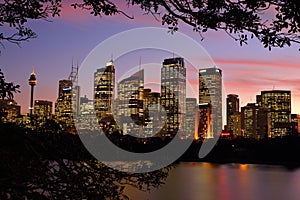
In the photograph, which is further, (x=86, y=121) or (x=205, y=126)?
(x=205, y=126)

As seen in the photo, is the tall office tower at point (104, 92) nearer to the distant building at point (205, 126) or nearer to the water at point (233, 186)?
the water at point (233, 186)

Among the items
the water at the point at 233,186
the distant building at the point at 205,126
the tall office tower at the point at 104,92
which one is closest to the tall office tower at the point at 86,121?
the tall office tower at the point at 104,92

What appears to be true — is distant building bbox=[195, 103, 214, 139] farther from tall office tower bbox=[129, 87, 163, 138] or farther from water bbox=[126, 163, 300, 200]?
tall office tower bbox=[129, 87, 163, 138]

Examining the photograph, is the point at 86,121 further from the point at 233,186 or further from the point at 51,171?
the point at 233,186

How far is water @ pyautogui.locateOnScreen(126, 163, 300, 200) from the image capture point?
25453 millimetres

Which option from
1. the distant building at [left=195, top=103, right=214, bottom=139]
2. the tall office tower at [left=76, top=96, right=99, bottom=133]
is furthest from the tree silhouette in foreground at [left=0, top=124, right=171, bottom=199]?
the distant building at [left=195, top=103, right=214, bottom=139]

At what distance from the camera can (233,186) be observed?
30781mm

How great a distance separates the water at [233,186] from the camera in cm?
2545

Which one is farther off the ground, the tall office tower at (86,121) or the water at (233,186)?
the tall office tower at (86,121)

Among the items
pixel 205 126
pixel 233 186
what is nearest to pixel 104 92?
pixel 233 186

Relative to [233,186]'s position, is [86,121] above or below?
above

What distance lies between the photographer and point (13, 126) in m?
3.15

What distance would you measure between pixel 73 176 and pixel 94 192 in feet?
0.74

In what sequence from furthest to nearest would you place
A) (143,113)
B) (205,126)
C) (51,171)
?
(205,126) → (143,113) → (51,171)
